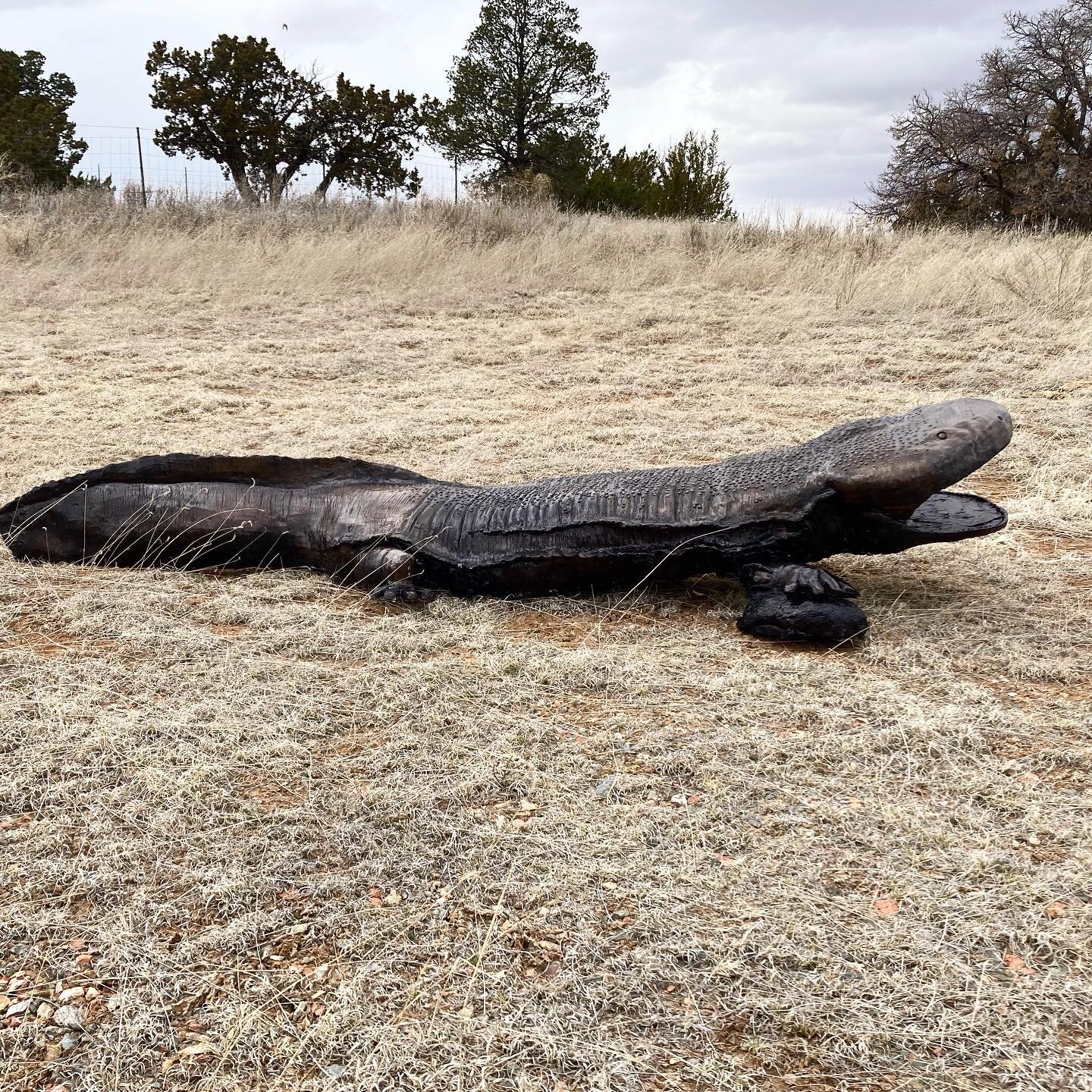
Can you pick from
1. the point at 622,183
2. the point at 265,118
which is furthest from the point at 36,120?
the point at 622,183

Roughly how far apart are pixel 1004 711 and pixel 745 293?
9425 mm

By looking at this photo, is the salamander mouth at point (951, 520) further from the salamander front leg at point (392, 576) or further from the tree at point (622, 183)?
the tree at point (622, 183)

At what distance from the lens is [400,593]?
3.95 m

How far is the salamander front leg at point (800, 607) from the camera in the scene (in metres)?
3.50

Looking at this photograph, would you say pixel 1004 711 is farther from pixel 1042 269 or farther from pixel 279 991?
pixel 1042 269

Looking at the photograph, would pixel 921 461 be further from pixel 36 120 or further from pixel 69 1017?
pixel 36 120

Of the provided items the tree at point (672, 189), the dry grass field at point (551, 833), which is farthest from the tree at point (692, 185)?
the dry grass field at point (551, 833)

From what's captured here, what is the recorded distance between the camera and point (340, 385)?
8.91 meters

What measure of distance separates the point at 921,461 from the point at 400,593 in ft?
6.71

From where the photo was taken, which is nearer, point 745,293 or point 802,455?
point 802,455

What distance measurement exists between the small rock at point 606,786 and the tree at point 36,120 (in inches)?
895

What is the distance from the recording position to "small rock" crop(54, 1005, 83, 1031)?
1.83m

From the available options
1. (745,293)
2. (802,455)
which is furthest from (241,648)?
(745,293)

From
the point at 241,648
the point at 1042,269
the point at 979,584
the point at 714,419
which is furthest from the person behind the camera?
the point at 1042,269
